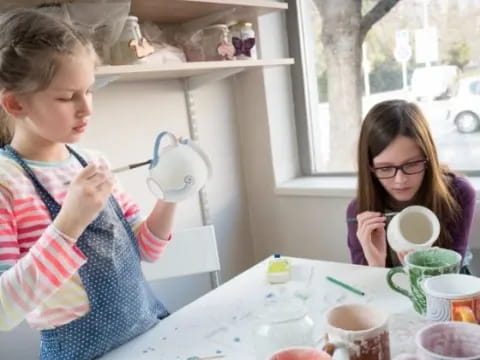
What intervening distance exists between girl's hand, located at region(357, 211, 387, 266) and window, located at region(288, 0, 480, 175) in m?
0.62

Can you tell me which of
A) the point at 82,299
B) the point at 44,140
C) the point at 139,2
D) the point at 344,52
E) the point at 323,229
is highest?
the point at 139,2

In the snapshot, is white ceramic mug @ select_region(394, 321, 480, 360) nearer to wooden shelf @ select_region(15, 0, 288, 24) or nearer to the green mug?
the green mug

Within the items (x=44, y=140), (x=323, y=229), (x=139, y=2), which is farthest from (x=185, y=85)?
(x=44, y=140)

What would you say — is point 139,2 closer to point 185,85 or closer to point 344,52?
point 185,85

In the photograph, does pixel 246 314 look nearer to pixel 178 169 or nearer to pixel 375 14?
pixel 178 169

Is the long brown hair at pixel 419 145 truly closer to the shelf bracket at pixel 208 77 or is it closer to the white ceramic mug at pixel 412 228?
the white ceramic mug at pixel 412 228

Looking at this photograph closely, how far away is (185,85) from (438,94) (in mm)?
831

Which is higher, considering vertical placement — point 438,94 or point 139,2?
point 139,2

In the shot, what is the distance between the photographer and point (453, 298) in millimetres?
717

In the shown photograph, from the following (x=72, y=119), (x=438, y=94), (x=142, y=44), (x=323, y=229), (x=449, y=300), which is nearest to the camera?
(x=449, y=300)

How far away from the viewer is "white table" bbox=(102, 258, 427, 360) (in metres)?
0.85

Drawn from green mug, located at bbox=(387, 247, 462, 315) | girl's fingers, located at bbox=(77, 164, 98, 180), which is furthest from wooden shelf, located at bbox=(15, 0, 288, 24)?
green mug, located at bbox=(387, 247, 462, 315)

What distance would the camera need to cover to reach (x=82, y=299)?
89 cm

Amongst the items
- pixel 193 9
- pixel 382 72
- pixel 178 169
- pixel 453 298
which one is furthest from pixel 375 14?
pixel 453 298
